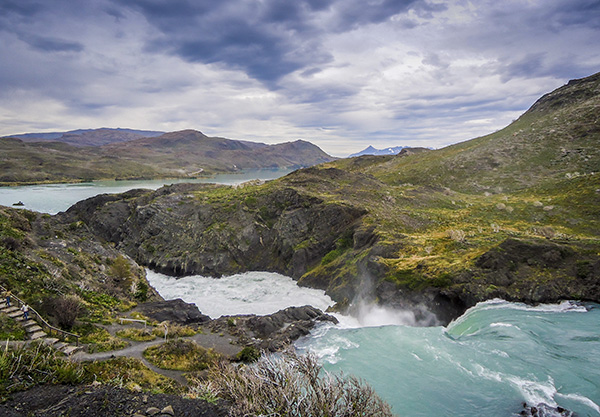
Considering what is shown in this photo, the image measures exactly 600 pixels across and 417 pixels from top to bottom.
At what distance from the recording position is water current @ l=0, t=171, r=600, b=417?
13250 mm

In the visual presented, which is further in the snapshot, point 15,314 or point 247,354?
point 247,354

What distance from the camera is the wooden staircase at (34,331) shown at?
15.1 metres

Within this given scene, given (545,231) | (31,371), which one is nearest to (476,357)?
(31,371)

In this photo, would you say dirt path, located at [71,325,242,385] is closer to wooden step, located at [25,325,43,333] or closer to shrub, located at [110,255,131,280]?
wooden step, located at [25,325,43,333]

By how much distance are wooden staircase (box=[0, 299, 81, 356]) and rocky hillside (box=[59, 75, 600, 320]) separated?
20.9m

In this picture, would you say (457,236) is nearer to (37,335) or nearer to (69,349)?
(69,349)

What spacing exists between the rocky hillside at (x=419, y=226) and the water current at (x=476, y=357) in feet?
7.66

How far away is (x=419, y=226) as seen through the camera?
3981cm

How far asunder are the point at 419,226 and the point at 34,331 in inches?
1475

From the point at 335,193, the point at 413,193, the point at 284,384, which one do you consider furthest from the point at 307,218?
the point at 284,384

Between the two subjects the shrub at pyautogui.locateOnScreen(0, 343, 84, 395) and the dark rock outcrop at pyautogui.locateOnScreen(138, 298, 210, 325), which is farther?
the dark rock outcrop at pyautogui.locateOnScreen(138, 298, 210, 325)

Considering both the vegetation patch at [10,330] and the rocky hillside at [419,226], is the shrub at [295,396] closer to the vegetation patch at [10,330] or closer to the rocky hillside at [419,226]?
the vegetation patch at [10,330]

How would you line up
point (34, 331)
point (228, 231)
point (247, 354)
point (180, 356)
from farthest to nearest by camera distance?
point (228, 231), point (247, 354), point (180, 356), point (34, 331)

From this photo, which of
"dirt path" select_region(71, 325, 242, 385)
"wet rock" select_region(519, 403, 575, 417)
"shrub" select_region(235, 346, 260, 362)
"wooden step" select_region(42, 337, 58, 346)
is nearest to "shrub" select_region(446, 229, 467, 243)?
"wet rock" select_region(519, 403, 575, 417)
